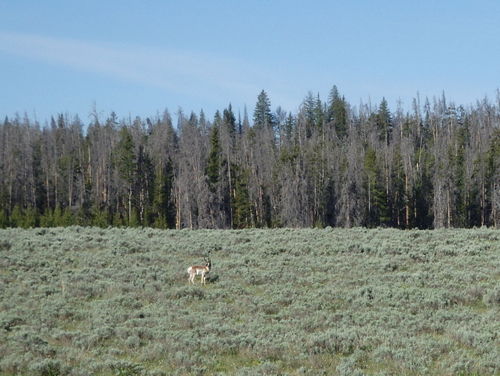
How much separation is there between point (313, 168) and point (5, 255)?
155 feet

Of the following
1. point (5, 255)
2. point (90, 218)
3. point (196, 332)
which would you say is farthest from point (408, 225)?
point (196, 332)

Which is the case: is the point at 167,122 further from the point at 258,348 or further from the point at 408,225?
the point at 258,348

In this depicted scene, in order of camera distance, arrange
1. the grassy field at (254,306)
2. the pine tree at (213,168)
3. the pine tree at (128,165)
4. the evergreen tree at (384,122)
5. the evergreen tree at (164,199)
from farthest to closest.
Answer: the evergreen tree at (384,122) < the pine tree at (128,165) < the evergreen tree at (164,199) < the pine tree at (213,168) < the grassy field at (254,306)

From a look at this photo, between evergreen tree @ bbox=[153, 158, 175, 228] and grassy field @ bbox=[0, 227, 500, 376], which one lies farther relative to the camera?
evergreen tree @ bbox=[153, 158, 175, 228]

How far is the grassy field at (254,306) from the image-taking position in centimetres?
1193

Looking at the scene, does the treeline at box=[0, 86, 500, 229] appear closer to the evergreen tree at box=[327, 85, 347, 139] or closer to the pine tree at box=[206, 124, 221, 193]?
the pine tree at box=[206, 124, 221, 193]

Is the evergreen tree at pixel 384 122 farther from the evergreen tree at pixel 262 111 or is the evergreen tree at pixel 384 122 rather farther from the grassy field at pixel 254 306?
the grassy field at pixel 254 306

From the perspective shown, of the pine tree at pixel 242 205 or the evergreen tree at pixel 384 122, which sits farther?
the evergreen tree at pixel 384 122

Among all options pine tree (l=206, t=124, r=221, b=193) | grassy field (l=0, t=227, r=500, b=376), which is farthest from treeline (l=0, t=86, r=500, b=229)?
grassy field (l=0, t=227, r=500, b=376)

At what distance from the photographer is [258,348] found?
1256 centimetres

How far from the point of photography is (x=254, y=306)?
16.3 m

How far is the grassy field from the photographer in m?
11.9

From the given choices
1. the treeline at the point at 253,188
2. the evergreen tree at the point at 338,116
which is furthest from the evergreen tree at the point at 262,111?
the treeline at the point at 253,188

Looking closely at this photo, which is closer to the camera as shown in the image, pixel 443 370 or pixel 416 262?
pixel 443 370
